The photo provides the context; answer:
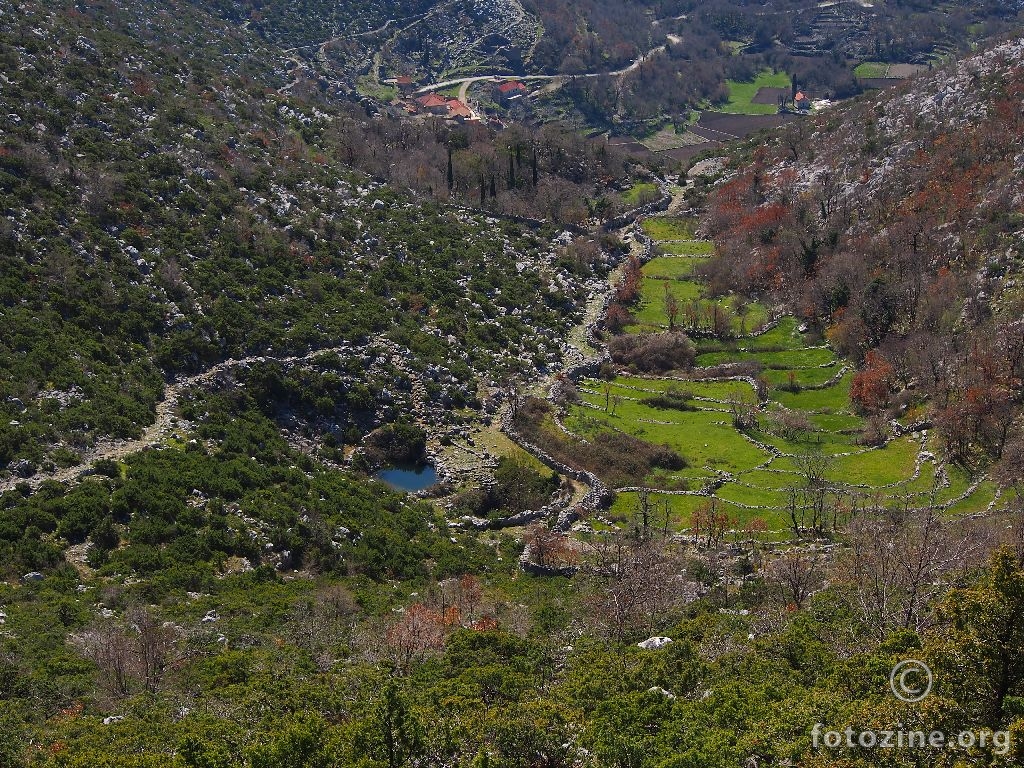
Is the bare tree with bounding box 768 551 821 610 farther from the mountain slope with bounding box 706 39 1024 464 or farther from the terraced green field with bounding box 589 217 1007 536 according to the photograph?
the mountain slope with bounding box 706 39 1024 464

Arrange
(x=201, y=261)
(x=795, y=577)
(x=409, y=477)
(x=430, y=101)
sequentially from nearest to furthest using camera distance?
(x=795, y=577) < (x=409, y=477) < (x=201, y=261) < (x=430, y=101)

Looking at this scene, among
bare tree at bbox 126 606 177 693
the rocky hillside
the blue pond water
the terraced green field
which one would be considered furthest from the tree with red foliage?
bare tree at bbox 126 606 177 693

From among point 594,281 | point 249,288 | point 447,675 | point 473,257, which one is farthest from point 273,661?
point 594,281

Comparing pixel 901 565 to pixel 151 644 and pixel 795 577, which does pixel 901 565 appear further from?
pixel 151 644

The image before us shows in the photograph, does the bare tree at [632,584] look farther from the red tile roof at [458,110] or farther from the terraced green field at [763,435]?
the red tile roof at [458,110]

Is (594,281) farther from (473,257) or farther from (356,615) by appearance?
(356,615)

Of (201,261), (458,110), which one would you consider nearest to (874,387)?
(201,261)

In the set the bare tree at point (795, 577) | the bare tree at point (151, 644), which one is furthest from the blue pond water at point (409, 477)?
the bare tree at point (151, 644)
